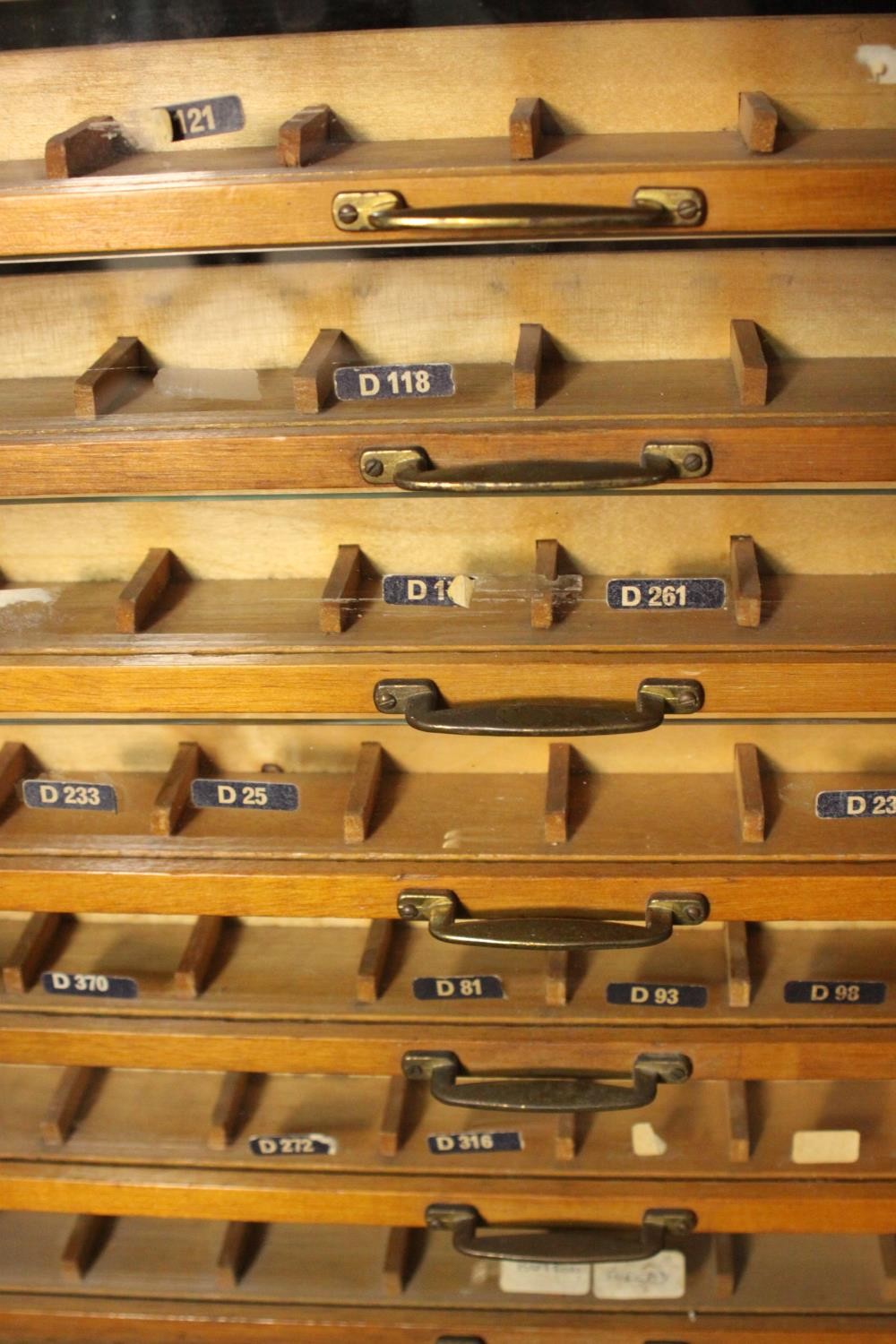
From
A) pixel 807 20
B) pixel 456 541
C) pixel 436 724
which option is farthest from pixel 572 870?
pixel 807 20

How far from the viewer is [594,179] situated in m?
1.12

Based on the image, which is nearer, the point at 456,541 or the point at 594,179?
the point at 594,179

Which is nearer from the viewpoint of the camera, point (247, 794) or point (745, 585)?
point (745, 585)

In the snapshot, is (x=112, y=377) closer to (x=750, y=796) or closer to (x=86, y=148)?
(x=86, y=148)

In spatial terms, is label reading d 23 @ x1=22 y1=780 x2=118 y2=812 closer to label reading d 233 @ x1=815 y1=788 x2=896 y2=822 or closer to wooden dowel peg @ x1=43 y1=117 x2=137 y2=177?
wooden dowel peg @ x1=43 y1=117 x2=137 y2=177

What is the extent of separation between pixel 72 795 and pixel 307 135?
A: 72cm

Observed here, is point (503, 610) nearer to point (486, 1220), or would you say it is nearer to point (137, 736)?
point (137, 736)

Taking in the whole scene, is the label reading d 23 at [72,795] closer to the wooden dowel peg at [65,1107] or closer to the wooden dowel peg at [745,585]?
the wooden dowel peg at [65,1107]

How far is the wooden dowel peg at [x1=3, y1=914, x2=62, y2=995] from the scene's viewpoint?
1.59 m

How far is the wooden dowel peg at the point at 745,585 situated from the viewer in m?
1.29

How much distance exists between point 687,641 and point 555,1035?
501 mm

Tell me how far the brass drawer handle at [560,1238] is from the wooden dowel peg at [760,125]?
1.15 meters

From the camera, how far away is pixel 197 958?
62.5 inches

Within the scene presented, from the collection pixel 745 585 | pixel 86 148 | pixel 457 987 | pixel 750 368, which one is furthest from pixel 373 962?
pixel 86 148
